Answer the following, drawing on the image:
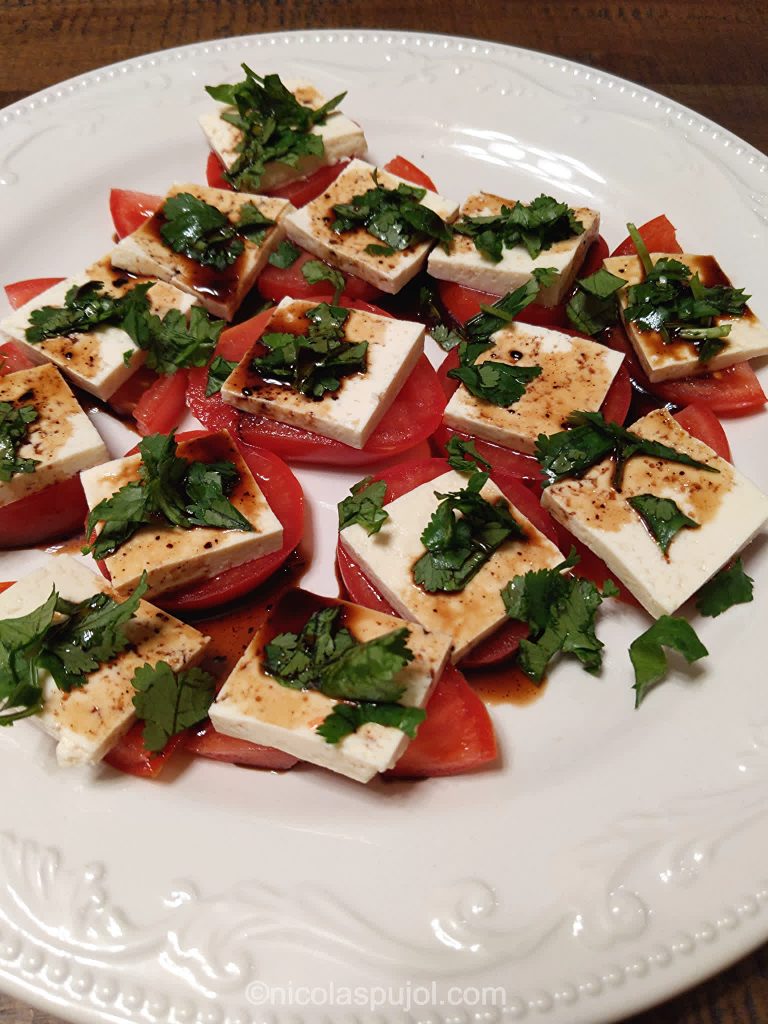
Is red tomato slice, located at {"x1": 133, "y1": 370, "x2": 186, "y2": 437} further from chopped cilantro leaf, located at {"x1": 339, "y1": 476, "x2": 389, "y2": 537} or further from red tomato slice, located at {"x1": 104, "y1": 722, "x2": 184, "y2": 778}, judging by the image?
red tomato slice, located at {"x1": 104, "y1": 722, "x2": 184, "y2": 778}

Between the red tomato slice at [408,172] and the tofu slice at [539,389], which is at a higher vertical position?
the red tomato slice at [408,172]

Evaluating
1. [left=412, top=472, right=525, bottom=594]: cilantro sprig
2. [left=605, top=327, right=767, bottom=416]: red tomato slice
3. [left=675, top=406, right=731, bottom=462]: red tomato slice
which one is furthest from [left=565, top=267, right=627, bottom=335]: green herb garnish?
[left=412, top=472, right=525, bottom=594]: cilantro sprig

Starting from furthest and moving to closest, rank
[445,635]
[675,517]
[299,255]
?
[299,255] → [675,517] → [445,635]

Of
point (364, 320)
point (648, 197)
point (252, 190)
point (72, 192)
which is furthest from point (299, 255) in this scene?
point (648, 197)

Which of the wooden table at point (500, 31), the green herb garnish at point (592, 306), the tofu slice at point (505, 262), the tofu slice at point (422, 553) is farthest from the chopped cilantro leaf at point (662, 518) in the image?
the wooden table at point (500, 31)

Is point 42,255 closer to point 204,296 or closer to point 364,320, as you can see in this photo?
point 204,296

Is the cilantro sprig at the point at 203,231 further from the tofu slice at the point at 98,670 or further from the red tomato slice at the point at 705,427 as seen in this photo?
the red tomato slice at the point at 705,427
